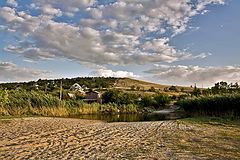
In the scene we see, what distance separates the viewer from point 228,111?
1166 inches

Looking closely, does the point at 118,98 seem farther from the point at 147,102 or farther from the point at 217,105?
the point at 217,105

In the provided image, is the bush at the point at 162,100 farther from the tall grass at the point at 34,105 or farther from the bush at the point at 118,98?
the tall grass at the point at 34,105

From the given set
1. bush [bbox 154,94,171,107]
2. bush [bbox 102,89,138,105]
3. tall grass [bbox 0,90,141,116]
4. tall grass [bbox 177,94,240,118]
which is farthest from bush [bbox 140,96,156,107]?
tall grass [bbox 177,94,240,118]

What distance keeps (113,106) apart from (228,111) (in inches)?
1132

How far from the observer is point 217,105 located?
3100 cm

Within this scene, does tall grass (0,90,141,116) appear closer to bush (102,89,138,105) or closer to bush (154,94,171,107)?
bush (102,89,138,105)

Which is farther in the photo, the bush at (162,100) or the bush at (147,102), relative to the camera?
the bush at (162,100)

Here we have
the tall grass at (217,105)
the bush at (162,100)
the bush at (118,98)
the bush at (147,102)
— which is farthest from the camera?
the bush at (162,100)

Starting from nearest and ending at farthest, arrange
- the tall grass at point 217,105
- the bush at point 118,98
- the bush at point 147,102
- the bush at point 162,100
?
the tall grass at point 217,105 → the bush at point 118,98 → the bush at point 147,102 → the bush at point 162,100

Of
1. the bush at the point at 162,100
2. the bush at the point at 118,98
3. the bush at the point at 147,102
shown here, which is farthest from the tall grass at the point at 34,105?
the bush at the point at 162,100

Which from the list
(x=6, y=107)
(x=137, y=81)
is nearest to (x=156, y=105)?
(x=6, y=107)

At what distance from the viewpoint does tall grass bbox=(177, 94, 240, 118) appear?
28734mm

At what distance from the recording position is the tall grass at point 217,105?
28.7 metres

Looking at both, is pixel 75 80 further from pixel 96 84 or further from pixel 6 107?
pixel 6 107
